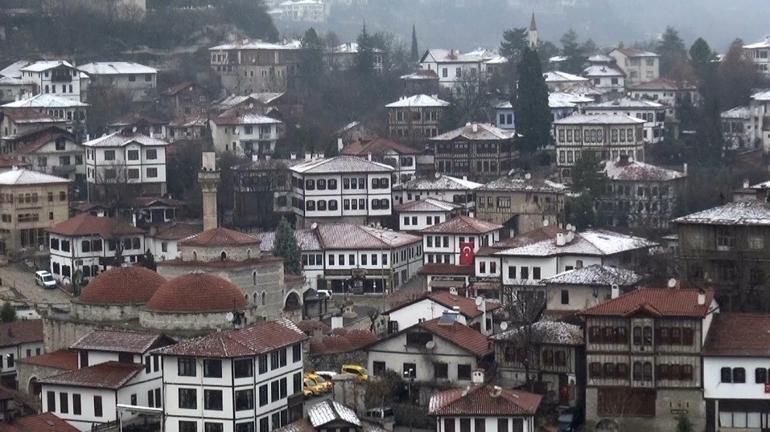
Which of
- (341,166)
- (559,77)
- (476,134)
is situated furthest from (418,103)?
(341,166)

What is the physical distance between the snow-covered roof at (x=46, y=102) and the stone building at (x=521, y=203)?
23.0 metres

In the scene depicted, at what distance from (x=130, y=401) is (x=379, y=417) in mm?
7255

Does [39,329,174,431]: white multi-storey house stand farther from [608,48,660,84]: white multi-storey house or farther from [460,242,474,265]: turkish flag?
[608,48,660,84]: white multi-storey house

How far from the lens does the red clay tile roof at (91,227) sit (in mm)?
82312

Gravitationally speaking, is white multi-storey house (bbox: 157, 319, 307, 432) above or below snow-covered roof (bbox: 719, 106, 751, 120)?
below

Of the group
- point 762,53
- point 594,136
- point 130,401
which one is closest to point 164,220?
point 594,136

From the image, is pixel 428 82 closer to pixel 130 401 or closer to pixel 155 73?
pixel 155 73

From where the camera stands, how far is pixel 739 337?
58.0 m

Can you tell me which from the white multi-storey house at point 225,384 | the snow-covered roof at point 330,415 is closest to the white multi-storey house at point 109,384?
the white multi-storey house at point 225,384

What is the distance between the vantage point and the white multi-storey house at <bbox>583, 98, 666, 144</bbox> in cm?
10450

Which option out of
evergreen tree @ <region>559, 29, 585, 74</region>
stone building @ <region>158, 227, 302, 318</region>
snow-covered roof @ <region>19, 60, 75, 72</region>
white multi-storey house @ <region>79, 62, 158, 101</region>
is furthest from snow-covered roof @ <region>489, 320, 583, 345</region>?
evergreen tree @ <region>559, 29, 585, 74</region>

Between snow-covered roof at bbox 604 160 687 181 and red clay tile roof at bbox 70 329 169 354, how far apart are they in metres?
33.2

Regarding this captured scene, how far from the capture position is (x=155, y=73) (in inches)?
4471

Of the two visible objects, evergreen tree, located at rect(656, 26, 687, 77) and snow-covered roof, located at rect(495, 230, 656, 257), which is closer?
snow-covered roof, located at rect(495, 230, 656, 257)
